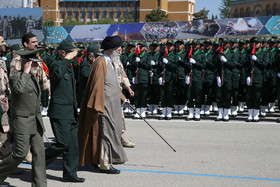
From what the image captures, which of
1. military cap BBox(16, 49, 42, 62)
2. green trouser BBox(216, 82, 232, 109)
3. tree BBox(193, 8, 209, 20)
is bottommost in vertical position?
green trouser BBox(216, 82, 232, 109)

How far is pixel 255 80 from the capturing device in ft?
42.5

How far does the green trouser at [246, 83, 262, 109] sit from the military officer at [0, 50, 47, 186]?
329 inches

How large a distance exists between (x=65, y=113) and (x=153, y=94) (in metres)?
8.59

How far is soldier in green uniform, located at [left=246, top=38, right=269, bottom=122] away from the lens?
12945 millimetres

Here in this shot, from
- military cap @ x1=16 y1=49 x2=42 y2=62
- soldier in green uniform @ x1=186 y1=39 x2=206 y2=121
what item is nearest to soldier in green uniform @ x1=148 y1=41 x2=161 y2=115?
soldier in green uniform @ x1=186 y1=39 x2=206 y2=121

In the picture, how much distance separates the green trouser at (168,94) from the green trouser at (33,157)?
798 cm

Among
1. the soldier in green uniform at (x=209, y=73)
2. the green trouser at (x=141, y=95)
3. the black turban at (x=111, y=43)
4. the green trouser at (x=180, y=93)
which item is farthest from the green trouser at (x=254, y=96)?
the black turban at (x=111, y=43)

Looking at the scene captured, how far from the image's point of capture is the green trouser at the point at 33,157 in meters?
5.61

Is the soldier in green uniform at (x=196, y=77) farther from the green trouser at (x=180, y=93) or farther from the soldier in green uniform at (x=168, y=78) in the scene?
the green trouser at (x=180, y=93)

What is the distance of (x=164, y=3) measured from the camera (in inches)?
4732

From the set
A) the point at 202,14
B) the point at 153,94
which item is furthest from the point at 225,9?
the point at 153,94

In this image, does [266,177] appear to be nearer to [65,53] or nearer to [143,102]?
[65,53]

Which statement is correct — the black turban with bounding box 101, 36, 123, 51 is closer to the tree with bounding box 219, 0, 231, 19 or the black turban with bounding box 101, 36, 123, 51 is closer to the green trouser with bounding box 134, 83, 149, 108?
the green trouser with bounding box 134, 83, 149, 108

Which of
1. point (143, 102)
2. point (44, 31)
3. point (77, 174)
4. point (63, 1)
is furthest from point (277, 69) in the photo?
point (63, 1)
